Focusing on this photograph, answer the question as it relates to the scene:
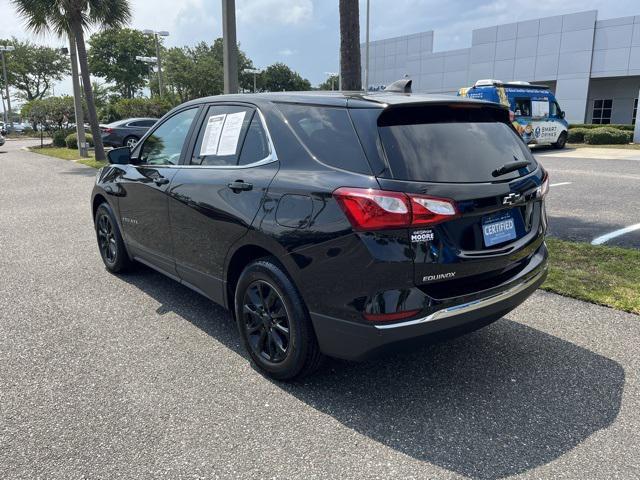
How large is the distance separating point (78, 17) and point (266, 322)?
17668 millimetres

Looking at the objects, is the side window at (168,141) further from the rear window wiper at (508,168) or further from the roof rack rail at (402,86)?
the rear window wiper at (508,168)

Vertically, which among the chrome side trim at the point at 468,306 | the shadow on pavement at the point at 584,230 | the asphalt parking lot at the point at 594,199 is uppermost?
the chrome side trim at the point at 468,306

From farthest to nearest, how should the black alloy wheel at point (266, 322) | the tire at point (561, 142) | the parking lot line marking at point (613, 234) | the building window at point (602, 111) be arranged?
1. the building window at point (602, 111)
2. the tire at point (561, 142)
3. the parking lot line marking at point (613, 234)
4. the black alloy wheel at point (266, 322)

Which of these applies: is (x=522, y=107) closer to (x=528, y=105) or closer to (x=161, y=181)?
(x=528, y=105)

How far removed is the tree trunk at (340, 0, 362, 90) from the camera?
25.8ft

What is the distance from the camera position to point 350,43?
313 inches

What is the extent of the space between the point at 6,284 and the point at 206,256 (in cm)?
281

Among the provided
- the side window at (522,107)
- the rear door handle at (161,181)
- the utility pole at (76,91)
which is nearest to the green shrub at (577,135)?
the side window at (522,107)

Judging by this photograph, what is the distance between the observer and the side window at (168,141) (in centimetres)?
409

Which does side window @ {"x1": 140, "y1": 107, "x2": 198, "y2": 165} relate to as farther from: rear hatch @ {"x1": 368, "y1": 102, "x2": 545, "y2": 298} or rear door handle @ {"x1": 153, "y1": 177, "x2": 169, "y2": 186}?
rear hatch @ {"x1": 368, "y1": 102, "x2": 545, "y2": 298}

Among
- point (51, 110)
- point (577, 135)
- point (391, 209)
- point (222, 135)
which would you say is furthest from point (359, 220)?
point (51, 110)

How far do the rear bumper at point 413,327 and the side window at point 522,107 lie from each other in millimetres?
17719

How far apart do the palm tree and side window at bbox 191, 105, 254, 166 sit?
603 inches

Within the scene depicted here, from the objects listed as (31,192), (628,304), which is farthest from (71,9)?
(628,304)
